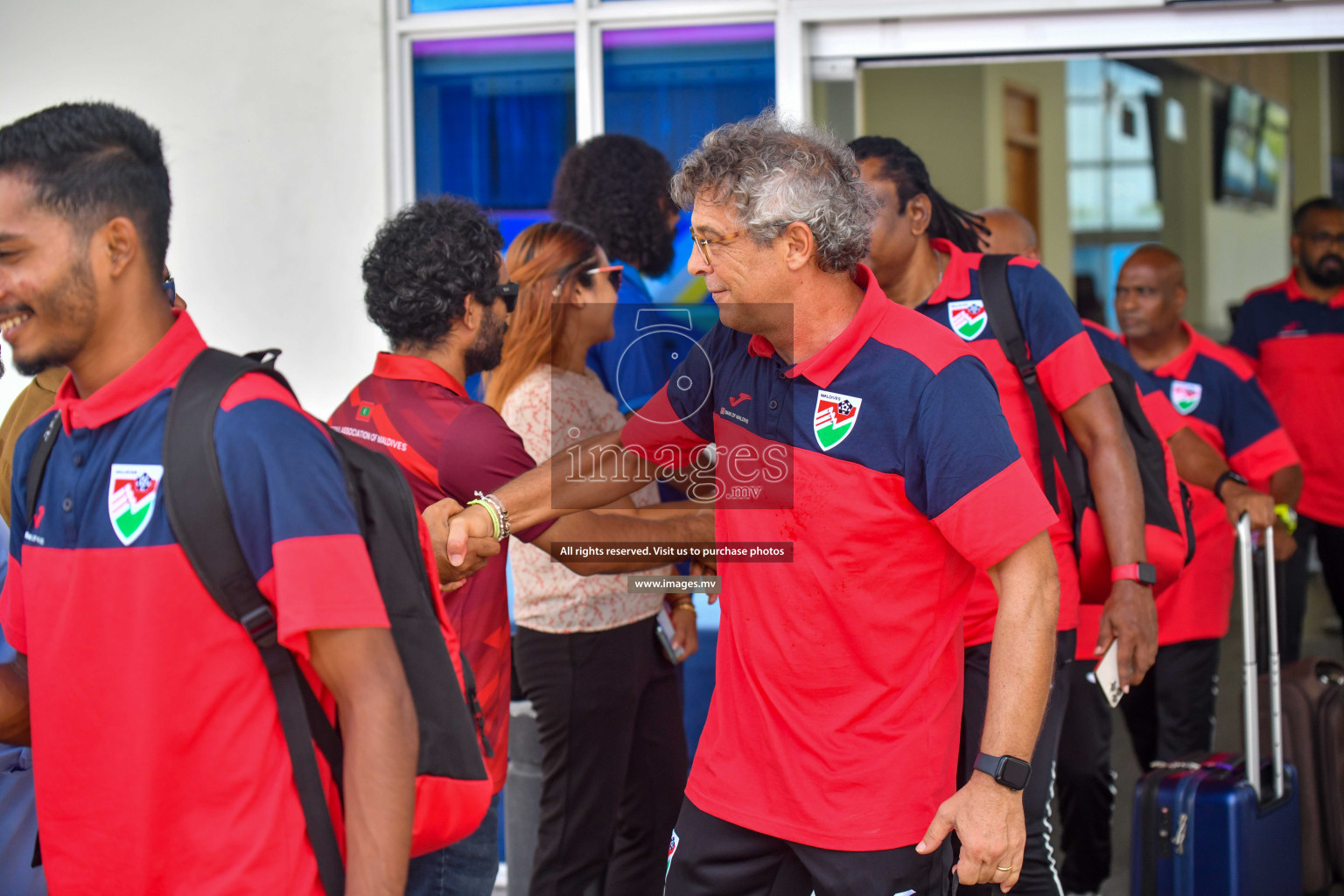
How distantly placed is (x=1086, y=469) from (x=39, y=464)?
2.29 meters

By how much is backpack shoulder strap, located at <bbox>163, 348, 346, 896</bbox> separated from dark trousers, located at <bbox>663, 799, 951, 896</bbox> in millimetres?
848

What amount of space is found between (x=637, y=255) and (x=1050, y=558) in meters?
2.26

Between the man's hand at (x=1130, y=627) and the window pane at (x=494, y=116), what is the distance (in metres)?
2.79

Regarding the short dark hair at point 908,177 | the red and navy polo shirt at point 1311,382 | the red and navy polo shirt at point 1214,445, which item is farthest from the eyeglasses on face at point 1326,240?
the short dark hair at point 908,177

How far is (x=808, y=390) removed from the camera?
209cm

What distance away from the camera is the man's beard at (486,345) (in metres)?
2.47

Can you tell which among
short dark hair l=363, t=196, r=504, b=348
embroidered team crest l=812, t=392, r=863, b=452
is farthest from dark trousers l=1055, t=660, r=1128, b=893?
short dark hair l=363, t=196, r=504, b=348

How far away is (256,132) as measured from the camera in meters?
4.50

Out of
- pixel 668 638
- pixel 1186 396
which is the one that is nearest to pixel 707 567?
pixel 668 638

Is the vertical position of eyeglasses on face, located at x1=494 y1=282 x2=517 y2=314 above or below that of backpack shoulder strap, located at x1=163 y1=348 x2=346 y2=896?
above

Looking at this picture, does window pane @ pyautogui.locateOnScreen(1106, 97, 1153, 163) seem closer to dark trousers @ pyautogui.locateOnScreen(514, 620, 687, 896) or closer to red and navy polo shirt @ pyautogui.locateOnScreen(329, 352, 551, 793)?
dark trousers @ pyautogui.locateOnScreen(514, 620, 687, 896)

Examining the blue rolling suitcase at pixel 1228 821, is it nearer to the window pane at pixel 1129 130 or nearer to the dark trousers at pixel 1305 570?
the dark trousers at pixel 1305 570

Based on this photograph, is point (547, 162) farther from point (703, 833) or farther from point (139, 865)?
point (139, 865)

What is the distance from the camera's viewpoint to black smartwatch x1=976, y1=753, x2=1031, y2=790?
1842 millimetres
